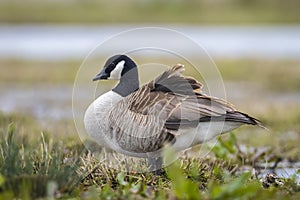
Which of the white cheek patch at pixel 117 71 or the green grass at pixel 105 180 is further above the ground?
the white cheek patch at pixel 117 71

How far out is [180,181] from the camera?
4500mm

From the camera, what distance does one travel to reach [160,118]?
551 cm

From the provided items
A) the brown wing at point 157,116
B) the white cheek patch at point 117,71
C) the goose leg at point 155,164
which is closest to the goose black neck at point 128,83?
the white cheek patch at point 117,71

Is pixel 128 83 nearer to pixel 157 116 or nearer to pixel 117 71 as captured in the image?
pixel 117 71

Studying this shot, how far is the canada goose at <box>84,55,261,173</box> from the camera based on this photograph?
18.0 feet

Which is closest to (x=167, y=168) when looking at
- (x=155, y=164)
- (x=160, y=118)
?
(x=155, y=164)

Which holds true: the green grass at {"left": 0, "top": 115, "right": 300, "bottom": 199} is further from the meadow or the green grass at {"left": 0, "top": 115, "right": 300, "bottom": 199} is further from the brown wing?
the brown wing

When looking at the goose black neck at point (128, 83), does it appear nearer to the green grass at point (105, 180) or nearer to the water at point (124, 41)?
the green grass at point (105, 180)

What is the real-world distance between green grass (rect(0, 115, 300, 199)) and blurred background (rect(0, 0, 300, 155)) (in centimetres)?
193

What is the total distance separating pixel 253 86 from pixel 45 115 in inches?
192

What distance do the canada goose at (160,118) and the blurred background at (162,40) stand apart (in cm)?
209

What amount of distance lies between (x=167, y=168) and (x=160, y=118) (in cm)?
51

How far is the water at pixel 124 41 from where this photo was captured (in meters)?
19.1

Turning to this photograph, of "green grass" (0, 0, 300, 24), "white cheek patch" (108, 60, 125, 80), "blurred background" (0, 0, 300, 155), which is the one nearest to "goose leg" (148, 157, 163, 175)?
"white cheek patch" (108, 60, 125, 80)
